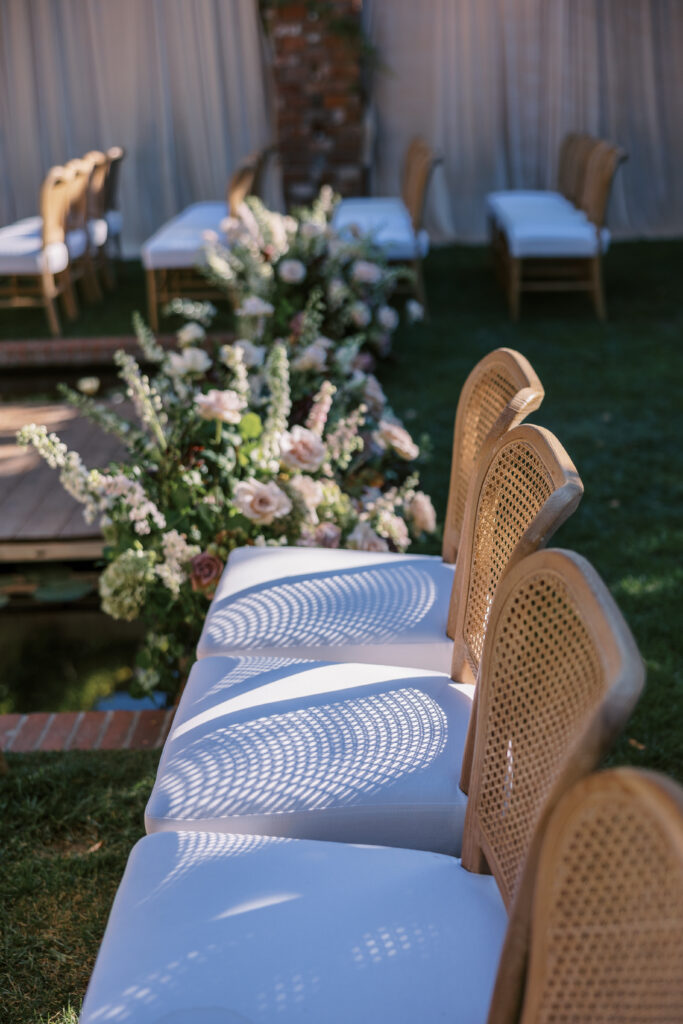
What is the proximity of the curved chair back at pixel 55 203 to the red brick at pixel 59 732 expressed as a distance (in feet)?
11.0

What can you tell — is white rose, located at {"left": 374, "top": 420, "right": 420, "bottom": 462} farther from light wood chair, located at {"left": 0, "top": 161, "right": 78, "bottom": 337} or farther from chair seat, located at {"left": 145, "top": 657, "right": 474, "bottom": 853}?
light wood chair, located at {"left": 0, "top": 161, "right": 78, "bottom": 337}

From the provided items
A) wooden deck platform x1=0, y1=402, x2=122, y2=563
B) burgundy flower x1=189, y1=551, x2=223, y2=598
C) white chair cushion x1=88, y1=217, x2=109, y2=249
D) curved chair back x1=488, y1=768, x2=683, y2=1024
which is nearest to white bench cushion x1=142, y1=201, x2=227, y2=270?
white chair cushion x1=88, y1=217, x2=109, y2=249

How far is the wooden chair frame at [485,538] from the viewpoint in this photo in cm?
111

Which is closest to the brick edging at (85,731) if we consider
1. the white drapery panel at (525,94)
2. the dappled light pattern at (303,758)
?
the dappled light pattern at (303,758)

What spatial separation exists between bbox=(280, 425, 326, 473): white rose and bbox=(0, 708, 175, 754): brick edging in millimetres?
646

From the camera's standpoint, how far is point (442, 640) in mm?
1631

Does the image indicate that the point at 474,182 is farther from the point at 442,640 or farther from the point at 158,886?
the point at 158,886

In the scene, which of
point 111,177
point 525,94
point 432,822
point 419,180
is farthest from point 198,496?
point 525,94

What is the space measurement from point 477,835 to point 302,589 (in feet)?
2.40

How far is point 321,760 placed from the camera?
4.21ft

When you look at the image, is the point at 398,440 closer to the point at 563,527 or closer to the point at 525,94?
A: the point at 563,527

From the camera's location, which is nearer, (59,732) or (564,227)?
(59,732)

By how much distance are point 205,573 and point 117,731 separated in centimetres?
46

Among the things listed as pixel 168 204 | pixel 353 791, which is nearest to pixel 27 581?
pixel 353 791
